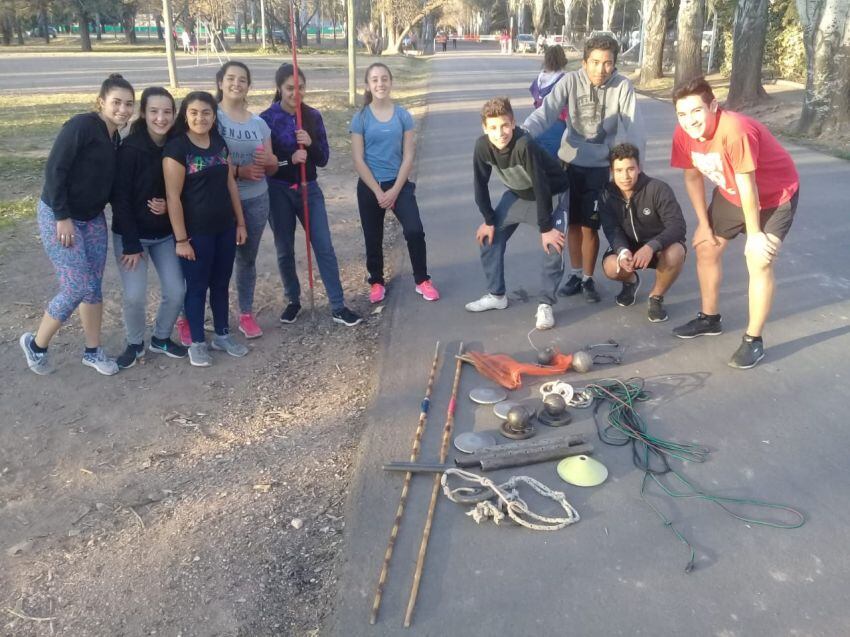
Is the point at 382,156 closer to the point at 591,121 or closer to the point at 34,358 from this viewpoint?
the point at 591,121

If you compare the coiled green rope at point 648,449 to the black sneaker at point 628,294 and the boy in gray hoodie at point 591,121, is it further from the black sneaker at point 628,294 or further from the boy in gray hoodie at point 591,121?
the boy in gray hoodie at point 591,121

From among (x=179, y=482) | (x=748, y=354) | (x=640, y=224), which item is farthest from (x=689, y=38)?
(x=179, y=482)

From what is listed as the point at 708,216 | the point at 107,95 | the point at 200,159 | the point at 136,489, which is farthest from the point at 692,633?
the point at 107,95

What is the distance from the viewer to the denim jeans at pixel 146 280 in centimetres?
477

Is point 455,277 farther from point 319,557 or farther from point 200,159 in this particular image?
point 319,557

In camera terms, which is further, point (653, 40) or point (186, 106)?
point (653, 40)

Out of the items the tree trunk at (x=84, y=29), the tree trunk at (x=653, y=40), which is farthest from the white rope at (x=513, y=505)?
the tree trunk at (x=84, y=29)

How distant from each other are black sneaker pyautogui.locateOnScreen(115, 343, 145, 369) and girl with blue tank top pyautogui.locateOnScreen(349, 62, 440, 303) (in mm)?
2036

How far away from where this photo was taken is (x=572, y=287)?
20.3 feet

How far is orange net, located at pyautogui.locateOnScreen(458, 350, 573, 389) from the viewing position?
4.68 metres

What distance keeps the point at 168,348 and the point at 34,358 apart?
863mm

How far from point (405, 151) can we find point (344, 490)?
9.94 feet

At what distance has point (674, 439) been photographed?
4.04 m

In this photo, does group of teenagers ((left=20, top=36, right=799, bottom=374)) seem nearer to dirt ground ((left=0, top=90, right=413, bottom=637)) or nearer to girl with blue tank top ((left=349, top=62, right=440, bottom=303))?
girl with blue tank top ((left=349, top=62, right=440, bottom=303))
